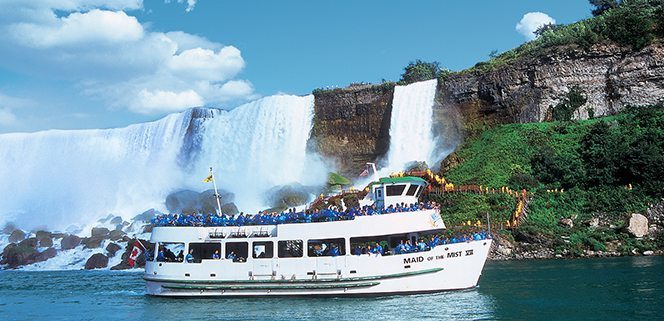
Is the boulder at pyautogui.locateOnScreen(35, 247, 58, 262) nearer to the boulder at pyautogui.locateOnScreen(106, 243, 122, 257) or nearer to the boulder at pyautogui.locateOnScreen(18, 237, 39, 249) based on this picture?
the boulder at pyautogui.locateOnScreen(18, 237, 39, 249)

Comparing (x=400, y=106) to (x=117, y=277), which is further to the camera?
(x=400, y=106)

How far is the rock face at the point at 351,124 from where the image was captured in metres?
70.1

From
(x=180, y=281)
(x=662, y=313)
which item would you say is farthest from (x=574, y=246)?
(x=180, y=281)

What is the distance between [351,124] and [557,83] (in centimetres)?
2141

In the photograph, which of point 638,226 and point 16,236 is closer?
point 638,226

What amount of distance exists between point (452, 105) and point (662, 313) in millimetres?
45142

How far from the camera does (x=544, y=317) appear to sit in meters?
21.1

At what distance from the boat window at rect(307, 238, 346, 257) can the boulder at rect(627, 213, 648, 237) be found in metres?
22.5

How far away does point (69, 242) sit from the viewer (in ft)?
188

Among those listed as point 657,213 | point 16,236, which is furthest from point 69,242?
point 657,213

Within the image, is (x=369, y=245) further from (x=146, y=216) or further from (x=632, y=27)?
(x=146, y=216)

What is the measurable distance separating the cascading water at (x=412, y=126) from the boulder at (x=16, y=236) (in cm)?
3360

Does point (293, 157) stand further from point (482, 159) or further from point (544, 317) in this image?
point (544, 317)

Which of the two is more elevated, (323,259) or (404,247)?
(404,247)
